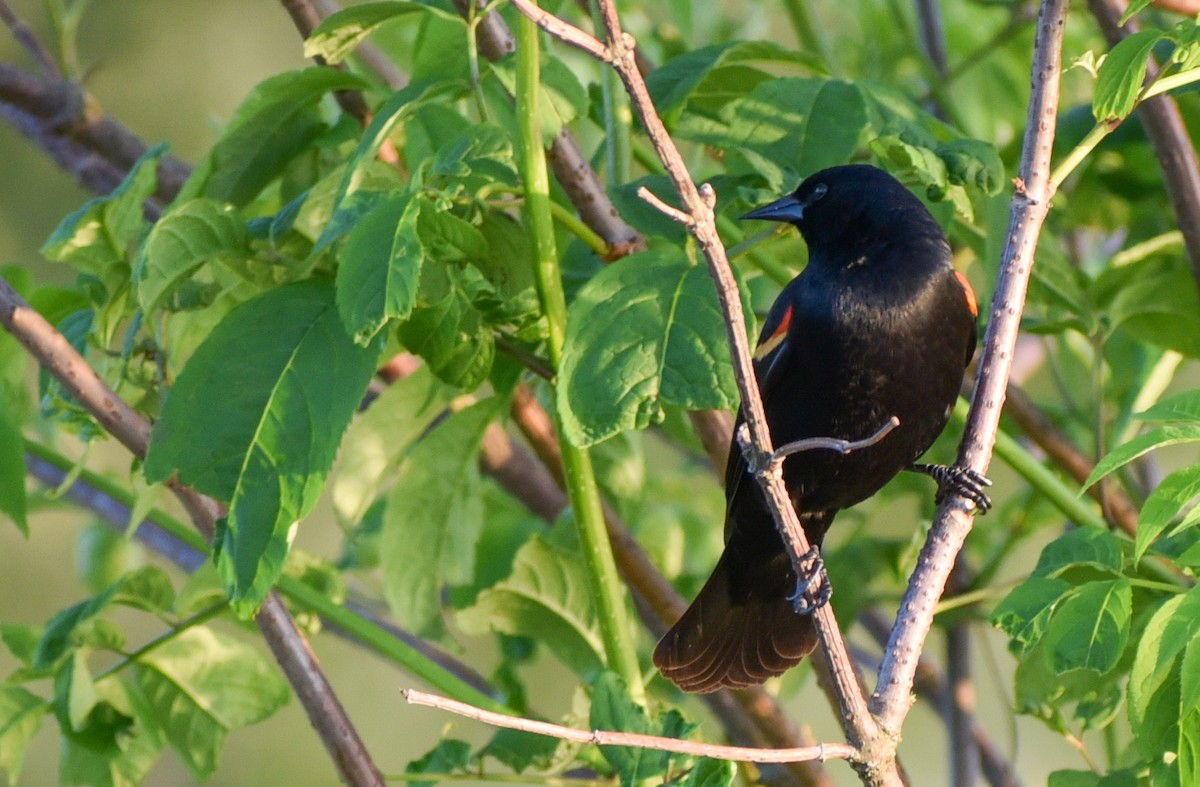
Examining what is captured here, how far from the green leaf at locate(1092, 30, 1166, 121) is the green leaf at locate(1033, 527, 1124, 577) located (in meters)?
0.58

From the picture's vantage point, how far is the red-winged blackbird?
2580 millimetres

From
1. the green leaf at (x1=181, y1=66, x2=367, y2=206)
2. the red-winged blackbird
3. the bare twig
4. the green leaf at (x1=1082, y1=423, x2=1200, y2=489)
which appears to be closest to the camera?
the bare twig

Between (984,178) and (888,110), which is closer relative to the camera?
(984,178)

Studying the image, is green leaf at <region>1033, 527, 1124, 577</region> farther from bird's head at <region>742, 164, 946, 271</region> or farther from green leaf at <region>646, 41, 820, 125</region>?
green leaf at <region>646, 41, 820, 125</region>

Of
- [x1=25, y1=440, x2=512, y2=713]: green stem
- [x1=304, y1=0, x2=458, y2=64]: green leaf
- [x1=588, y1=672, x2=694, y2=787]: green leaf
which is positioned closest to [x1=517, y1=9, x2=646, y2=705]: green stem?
[x1=588, y1=672, x2=694, y2=787]: green leaf

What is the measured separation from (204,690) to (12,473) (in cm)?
52

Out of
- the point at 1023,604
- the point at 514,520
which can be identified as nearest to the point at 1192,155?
the point at 1023,604

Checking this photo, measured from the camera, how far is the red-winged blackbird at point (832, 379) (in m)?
2.58

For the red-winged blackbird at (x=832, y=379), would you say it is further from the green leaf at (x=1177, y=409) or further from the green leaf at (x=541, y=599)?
the green leaf at (x=1177, y=409)

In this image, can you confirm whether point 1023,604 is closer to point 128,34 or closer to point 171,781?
point 171,781

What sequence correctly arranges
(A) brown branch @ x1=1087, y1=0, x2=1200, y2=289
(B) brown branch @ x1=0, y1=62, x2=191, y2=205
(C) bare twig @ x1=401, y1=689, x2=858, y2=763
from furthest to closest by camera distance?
1. (B) brown branch @ x1=0, y1=62, x2=191, y2=205
2. (A) brown branch @ x1=1087, y1=0, x2=1200, y2=289
3. (C) bare twig @ x1=401, y1=689, x2=858, y2=763

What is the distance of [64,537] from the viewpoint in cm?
754

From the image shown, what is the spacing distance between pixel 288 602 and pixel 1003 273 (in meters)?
1.41

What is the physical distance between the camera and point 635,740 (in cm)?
155
